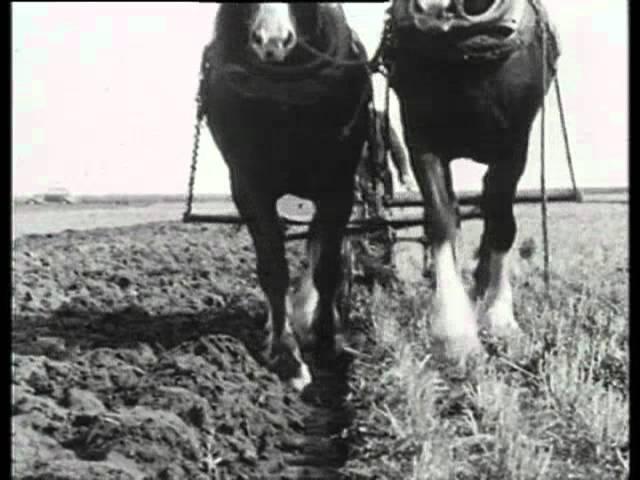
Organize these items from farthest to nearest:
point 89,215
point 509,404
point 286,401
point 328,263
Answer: point 89,215 < point 328,263 < point 286,401 < point 509,404

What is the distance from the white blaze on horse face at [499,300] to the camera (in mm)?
4492

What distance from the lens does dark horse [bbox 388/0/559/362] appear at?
4.13m

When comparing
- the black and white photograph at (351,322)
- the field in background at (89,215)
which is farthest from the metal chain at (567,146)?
the field in background at (89,215)

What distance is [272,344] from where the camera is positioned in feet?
15.4

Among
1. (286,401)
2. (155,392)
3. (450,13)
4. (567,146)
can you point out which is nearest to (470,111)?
(450,13)

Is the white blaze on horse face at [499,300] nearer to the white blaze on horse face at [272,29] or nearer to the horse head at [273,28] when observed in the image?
the horse head at [273,28]

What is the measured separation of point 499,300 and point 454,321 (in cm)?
57

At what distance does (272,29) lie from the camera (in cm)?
358

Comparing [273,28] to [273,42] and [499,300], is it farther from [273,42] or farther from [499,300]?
[499,300]

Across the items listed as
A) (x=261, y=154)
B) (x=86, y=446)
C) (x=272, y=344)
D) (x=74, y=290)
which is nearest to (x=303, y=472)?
(x=86, y=446)

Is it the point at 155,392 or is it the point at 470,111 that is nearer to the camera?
the point at 155,392

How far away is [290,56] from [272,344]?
111cm

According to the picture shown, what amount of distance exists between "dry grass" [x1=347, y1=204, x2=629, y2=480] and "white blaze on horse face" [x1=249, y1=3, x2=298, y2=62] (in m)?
1.16
